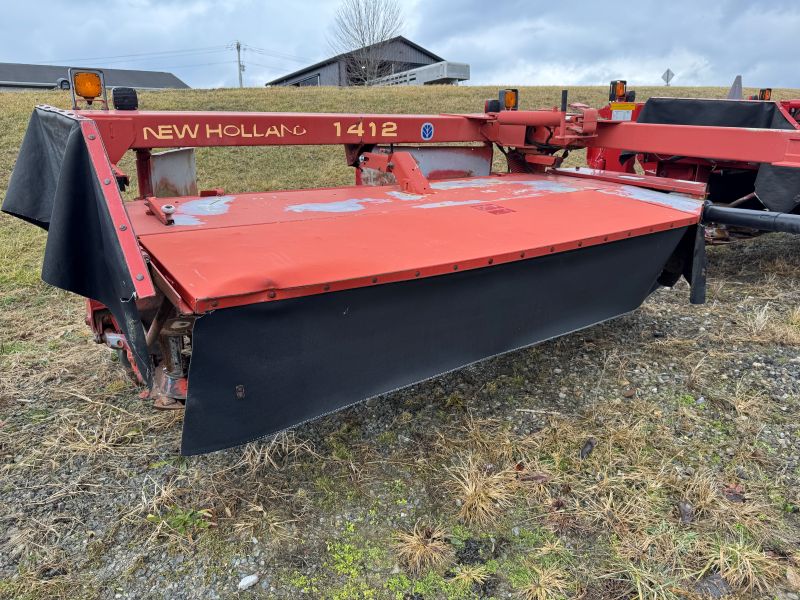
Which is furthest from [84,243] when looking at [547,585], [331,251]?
[547,585]

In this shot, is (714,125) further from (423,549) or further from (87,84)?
(87,84)

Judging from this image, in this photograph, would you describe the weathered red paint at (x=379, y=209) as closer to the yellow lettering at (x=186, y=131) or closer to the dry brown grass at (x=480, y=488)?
the yellow lettering at (x=186, y=131)

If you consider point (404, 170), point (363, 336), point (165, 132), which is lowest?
point (363, 336)

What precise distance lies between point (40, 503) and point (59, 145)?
1375 mm

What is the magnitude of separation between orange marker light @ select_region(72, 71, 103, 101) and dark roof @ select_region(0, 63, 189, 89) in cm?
3060

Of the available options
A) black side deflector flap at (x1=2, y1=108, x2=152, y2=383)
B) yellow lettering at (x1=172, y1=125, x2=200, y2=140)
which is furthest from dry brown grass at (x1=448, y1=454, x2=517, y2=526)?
yellow lettering at (x1=172, y1=125, x2=200, y2=140)

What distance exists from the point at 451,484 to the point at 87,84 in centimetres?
243

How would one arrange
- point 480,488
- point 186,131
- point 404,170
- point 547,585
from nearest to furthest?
point 547,585
point 480,488
point 186,131
point 404,170

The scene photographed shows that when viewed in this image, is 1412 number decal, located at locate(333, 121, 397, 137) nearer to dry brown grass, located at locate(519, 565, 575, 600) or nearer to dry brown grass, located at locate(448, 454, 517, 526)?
dry brown grass, located at locate(448, 454, 517, 526)

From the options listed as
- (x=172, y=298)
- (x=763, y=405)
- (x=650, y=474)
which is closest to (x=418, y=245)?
(x=172, y=298)

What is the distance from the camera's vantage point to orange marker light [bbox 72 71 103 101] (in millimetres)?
2787

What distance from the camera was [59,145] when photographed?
2316mm

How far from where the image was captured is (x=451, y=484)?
247 centimetres

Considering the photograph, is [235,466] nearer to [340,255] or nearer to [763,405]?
[340,255]
